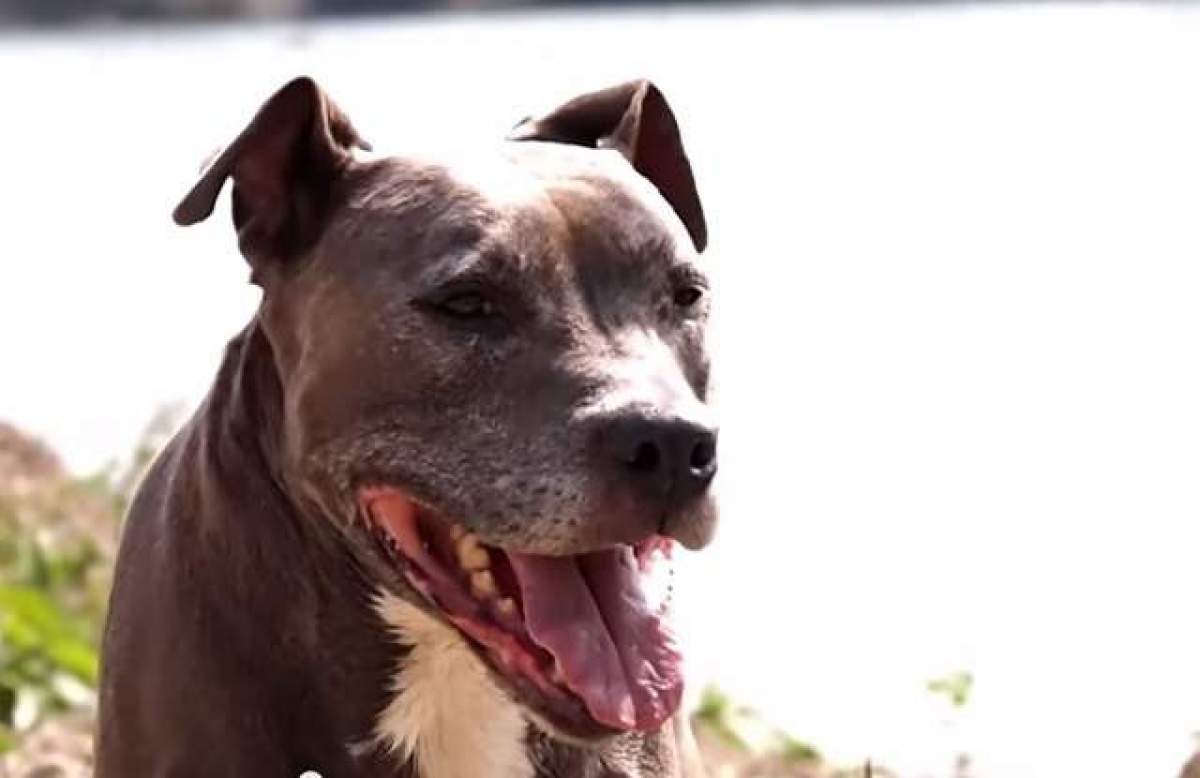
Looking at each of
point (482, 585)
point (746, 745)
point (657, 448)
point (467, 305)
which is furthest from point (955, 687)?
point (657, 448)

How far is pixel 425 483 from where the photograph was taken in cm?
540

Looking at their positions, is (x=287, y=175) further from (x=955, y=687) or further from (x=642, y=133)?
(x=955, y=687)

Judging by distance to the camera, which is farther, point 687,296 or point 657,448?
point 687,296

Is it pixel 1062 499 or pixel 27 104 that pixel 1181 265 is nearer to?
pixel 1062 499

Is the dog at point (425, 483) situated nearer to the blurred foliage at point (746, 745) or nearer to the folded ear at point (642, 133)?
the folded ear at point (642, 133)

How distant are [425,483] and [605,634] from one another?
Result: 0.36 meters

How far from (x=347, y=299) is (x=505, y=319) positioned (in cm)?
29

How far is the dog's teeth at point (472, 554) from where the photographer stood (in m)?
5.46

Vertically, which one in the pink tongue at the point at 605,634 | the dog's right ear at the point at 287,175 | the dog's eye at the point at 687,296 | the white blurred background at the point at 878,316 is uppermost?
the dog's right ear at the point at 287,175

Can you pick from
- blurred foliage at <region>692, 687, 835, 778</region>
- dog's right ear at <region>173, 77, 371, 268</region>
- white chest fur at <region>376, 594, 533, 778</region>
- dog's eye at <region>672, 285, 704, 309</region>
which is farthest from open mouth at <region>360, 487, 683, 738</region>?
blurred foliage at <region>692, 687, 835, 778</region>

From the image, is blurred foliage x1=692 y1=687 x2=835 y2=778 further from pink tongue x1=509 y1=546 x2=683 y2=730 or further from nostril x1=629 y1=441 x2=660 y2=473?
nostril x1=629 y1=441 x2=660 y2=473

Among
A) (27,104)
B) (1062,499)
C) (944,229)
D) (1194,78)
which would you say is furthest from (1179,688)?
(27,104)

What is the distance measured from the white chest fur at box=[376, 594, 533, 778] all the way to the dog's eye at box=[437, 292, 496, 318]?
0.57 metres

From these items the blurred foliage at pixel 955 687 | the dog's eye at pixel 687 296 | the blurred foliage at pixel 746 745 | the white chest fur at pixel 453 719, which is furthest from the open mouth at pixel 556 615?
the blurred foliage at pixel 746 745
